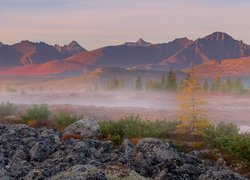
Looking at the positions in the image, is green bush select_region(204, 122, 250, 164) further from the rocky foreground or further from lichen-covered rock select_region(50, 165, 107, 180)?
lichen-covered rock select_region(50, 165, 107, 180)

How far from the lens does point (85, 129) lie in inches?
939

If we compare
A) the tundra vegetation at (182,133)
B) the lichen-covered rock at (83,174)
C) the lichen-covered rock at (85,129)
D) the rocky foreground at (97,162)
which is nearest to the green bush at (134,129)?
the tundra vegetation at (182,133)

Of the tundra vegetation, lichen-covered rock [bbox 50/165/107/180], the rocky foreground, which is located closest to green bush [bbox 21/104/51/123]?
the tundra vegetation

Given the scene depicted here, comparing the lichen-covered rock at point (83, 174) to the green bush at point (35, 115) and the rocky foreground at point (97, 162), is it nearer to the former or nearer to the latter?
the rocky foreground at point (97, 162)

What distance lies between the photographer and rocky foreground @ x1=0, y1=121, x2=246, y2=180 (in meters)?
10.9

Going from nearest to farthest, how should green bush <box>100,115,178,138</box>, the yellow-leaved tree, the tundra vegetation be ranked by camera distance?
the tundra vegetation, green bush <box>100,115,178,138</box>, the yellow-leaved tree

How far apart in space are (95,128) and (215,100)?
8213 centimetres

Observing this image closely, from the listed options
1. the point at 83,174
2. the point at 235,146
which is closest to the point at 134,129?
the point at 235,146

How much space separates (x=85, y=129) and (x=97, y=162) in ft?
36.6

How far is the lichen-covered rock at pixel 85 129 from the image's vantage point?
77.6 feet

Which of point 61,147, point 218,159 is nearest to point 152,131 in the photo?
point 218,159

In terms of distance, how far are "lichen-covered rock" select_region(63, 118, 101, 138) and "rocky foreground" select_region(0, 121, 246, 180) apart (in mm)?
5930

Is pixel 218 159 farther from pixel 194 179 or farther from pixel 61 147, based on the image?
pixel 61 147

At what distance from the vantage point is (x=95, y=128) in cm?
2405
